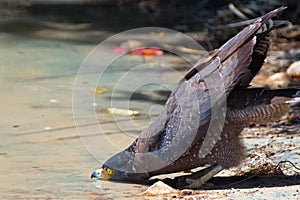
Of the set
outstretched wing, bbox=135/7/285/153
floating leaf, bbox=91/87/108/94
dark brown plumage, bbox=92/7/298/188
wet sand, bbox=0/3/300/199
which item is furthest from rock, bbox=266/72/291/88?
outstretched wing, bbox=135/7/285/153

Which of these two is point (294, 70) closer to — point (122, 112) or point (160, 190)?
point (122, 112)

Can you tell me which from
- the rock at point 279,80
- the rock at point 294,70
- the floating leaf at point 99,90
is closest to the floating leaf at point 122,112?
the floating leaf at point 99,90

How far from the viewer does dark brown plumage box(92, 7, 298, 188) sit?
14.8 feet

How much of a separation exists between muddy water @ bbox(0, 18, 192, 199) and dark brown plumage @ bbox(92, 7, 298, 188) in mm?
192

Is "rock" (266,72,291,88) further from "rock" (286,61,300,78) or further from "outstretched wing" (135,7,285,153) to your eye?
"outstretched wing" (135,7,285,153)

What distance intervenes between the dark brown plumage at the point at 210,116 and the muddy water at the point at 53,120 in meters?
0.19

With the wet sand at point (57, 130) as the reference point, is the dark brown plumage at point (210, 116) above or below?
above

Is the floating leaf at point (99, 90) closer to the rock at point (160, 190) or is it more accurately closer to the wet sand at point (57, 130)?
the wet sand at point (57, 130)

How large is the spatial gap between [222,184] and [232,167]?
5.0 inches

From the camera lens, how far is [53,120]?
6.25m

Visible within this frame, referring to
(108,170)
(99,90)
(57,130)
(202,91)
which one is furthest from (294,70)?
(108,170)

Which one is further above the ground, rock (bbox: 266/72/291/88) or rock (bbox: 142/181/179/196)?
rock (bbox: 142/181/179/196)

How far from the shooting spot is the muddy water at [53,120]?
4.64 meters

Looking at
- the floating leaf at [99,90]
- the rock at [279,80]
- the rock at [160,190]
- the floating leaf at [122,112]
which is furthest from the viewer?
the rock at [279,80]
